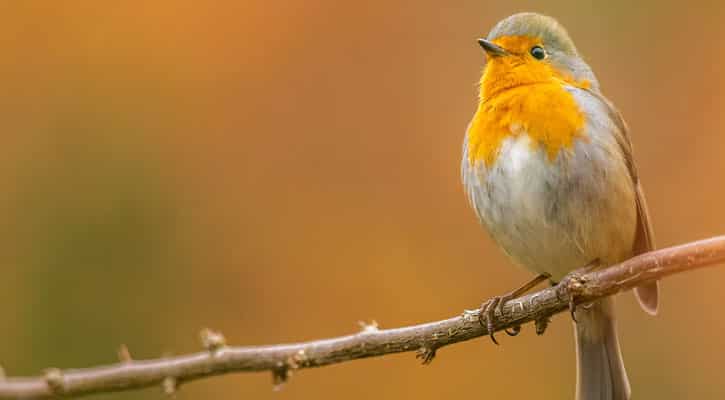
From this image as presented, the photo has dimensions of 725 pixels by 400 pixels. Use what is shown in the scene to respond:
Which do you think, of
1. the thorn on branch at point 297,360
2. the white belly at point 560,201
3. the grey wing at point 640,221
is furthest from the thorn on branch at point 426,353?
the grey wing at point 640,221

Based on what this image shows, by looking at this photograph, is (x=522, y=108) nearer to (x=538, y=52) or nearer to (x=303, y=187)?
(x=538, y=52)

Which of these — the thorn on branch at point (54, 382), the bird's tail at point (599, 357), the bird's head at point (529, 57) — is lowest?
the bird's tail at point (599, 357)

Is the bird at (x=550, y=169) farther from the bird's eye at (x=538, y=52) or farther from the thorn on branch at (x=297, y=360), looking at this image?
the thorn on branch at (x=297, y=360)

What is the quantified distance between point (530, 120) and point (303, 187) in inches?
94.3

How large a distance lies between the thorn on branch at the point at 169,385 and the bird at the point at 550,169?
1.35m

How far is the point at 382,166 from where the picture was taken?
20.5 feet

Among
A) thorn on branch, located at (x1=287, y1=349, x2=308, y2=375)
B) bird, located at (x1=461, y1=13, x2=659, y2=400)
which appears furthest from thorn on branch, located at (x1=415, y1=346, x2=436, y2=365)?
bird, located at (x1=461, y1=13, x2=659, y2=400)

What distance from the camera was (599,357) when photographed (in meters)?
4.68

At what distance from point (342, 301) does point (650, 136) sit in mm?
2051

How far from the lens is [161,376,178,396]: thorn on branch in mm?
2762

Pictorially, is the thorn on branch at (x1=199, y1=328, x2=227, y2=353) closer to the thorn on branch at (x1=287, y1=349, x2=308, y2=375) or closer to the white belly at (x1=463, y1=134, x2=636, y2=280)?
the thorn on branch at (x1=287, y1=349, x2=308, y2=375)

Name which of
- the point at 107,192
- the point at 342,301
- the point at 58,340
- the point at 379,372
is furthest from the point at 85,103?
the point at 379,372

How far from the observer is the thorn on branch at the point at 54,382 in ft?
8.53

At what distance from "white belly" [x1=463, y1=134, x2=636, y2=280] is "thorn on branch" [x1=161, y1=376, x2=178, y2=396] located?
1794mm
